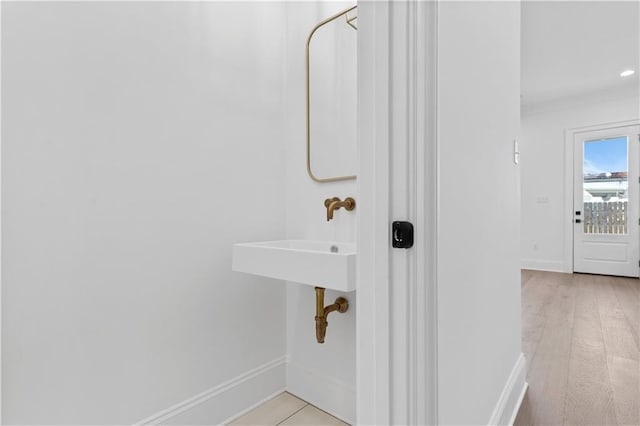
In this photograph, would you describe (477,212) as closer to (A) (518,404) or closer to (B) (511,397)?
(B) (511,397)

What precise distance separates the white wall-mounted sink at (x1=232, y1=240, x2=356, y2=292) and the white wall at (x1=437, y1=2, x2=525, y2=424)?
0.38 m

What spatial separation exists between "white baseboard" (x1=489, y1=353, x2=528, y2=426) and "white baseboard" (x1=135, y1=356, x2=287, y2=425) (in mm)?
1052

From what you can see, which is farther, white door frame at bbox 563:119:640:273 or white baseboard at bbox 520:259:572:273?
white baseboard at bbox 520:259:572:273

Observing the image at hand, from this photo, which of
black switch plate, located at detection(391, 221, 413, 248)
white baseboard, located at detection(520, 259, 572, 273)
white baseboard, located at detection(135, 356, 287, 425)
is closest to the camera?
black switch plate, located at detection(391, 221, 413, 248)

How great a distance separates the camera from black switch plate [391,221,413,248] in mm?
715

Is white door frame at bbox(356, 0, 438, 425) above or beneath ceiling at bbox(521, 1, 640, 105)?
beneath

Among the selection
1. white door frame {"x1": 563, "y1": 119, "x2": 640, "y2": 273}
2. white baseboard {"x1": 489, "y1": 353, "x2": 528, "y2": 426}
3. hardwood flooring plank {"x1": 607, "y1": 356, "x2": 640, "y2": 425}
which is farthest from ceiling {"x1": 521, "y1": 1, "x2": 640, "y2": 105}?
white baseboard {"x1": 489, "y1": 353, "x2": 528, "y2": 426}

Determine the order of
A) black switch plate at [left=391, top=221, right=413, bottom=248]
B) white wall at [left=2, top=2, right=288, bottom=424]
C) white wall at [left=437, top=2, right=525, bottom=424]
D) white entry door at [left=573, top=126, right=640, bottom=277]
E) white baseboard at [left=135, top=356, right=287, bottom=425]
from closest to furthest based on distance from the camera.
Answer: black switch plate at [left=391, top=221, right=413, bottom=248]
white wall at [left=437, top=2, right=525, bottom=424]
white wall at [left=2, top=2, right=288, bottom=424]
white baseboard at [left=135, top=356, right=287, bottom=425]
white entry door at [left=573, top=126, right=640, bottom=277]

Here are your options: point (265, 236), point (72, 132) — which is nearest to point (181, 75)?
point (72, 132)

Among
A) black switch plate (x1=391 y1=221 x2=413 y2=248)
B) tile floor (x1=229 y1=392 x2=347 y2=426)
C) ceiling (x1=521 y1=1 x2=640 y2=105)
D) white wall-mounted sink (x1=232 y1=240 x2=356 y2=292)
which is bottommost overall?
tile floor (x1=229 y1=392 x2=347 y2=426)

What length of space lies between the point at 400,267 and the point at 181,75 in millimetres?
1299

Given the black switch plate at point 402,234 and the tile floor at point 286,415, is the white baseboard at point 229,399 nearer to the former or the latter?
the tile floor at point 286,415

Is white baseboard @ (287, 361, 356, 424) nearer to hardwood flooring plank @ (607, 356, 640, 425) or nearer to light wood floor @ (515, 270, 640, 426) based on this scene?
light wood floor @ (515, 270, 640, 426)

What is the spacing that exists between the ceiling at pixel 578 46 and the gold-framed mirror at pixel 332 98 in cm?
202
